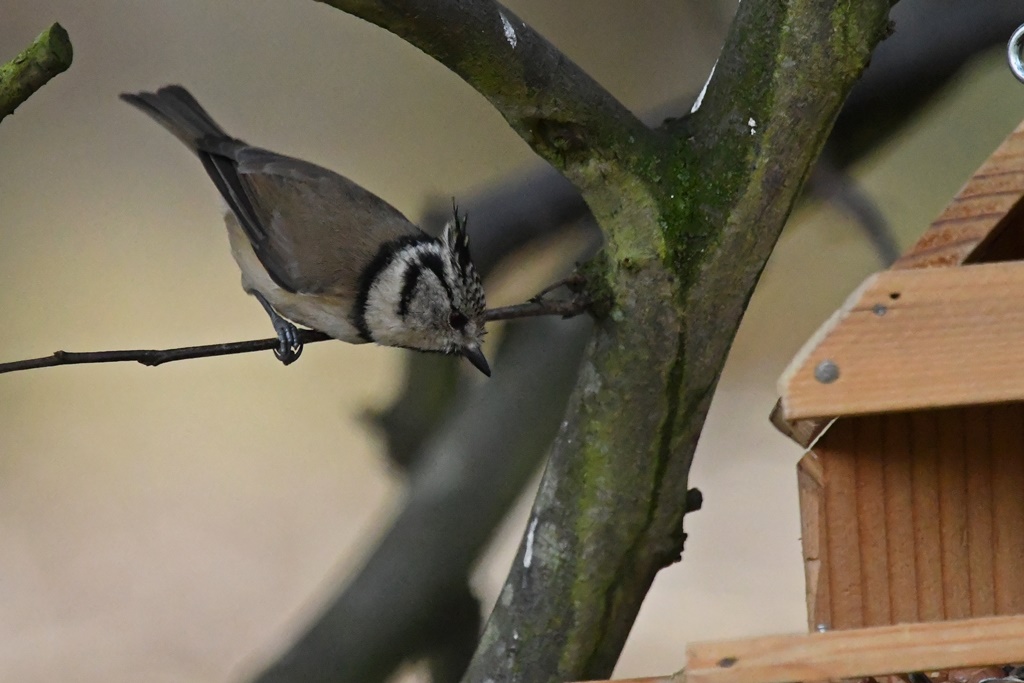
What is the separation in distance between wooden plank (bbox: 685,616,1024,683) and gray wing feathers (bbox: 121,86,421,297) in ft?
2.42

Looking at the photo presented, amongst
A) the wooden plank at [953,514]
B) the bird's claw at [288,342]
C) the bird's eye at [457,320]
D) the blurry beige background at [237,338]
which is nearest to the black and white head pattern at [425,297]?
the bird's eye at [457,320]

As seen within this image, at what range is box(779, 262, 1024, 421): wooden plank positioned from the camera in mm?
599

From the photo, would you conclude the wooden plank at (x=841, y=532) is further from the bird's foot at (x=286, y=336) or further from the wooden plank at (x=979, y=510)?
the bird's foot at (x=286, y=336)

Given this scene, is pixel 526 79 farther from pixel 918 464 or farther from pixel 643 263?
pixel 918 464

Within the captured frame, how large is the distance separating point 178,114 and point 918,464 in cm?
93

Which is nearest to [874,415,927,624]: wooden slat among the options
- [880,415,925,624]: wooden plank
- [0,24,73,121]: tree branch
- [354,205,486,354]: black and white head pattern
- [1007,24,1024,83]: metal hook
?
[880,415,925,624]: wooden plank

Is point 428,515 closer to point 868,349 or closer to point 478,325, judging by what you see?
point 478,325

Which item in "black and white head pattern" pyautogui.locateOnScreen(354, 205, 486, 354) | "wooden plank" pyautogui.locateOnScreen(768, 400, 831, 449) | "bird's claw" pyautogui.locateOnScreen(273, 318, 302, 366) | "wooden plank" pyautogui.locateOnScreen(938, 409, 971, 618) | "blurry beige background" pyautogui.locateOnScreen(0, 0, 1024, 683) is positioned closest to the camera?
"wooden plank" pyautogui.locateOnScreen(768, 400, 831, 449)

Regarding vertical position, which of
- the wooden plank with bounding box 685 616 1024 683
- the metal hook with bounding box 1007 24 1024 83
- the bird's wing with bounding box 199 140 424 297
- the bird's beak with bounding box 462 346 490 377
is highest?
the bird's wing with bounding box 199 140 424 297

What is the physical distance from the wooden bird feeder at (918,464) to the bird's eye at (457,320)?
1.24ft

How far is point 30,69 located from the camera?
88 centimetres

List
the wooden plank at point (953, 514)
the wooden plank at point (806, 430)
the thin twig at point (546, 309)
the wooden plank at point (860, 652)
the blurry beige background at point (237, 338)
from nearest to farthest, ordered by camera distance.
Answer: the wooden plank at point (860, 652) → the wooden plank at point (806, 430) → the wooden plank at point (953, 514) → the thin twig at point (546, 309) → the blurry beige background at point (237, 338)

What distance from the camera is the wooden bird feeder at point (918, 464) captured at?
60cm

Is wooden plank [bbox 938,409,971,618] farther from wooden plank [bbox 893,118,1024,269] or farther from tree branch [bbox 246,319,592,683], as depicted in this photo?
tree branch [bbox 246,319,592,683]
